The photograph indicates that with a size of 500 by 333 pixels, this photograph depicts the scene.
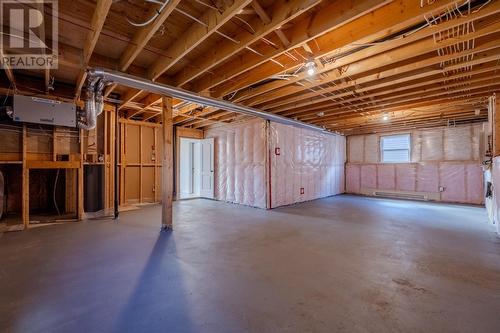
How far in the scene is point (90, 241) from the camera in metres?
3.12

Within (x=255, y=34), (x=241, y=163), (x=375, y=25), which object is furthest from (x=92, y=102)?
(x=375, y=25)

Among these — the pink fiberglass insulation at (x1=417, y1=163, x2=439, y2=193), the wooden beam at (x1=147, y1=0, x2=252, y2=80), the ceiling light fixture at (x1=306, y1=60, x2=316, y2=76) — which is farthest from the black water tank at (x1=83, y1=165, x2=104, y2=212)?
the pink fiberglass insulation at (x1=417, y1=163, x2=439, y2=193)

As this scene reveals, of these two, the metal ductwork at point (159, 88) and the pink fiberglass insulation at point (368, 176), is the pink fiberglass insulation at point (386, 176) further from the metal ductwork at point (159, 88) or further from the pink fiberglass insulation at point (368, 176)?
the metal ductwork at point (159, 88)

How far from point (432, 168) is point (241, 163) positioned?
605cm

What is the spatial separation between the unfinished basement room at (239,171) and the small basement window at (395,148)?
124 cm

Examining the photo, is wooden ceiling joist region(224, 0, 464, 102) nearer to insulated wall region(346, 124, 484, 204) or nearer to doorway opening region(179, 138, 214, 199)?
doorway opening region(179, 138, 214, 199)

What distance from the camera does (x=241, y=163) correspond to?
620 cm

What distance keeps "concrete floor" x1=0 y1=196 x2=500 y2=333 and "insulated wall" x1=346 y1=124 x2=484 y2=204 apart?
3.47m

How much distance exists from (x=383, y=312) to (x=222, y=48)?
310 cm

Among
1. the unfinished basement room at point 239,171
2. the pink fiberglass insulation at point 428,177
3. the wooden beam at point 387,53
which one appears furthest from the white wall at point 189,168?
the pink fiberglass insulation at point 428,177

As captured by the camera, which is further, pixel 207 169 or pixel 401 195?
pixel 401 195

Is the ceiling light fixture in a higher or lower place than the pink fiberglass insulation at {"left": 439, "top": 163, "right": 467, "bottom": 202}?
higher

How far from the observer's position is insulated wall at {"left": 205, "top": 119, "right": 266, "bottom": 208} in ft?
18.6

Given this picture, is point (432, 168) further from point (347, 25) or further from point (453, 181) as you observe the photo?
point (347, 25)
